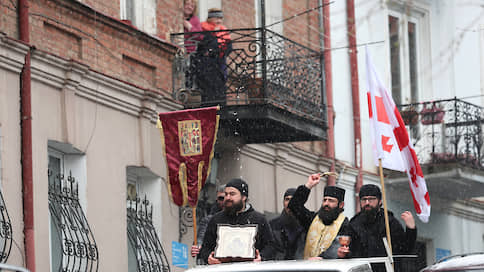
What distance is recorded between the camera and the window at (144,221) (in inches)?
672

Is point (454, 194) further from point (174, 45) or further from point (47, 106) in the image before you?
point (47, 106)

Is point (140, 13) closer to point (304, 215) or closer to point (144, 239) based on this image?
point (144, 239)

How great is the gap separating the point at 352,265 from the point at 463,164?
14473 millimetres

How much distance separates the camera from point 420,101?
2530 cm

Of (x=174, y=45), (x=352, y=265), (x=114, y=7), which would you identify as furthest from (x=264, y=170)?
(x=352, y=265)

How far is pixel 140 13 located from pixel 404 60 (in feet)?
29.2

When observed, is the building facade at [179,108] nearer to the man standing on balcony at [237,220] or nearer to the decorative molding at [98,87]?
the decorative molding at [98,87]

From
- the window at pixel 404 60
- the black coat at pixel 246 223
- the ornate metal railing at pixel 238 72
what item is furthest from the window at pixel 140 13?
the window at pixel 404 60

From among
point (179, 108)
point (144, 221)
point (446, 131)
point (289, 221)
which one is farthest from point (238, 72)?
point (446, 131)

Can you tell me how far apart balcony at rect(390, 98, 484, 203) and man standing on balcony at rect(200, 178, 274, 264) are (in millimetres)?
11304

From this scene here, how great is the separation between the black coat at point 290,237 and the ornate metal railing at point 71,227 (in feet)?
9.97

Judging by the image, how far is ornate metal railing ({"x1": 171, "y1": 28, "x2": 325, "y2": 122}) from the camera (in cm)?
1797

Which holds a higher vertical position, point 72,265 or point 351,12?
point 351,12

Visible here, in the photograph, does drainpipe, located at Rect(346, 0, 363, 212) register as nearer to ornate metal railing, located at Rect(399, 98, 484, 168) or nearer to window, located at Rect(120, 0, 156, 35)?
ornate metal railing, located at Rect(399, 98, 484, 168)
